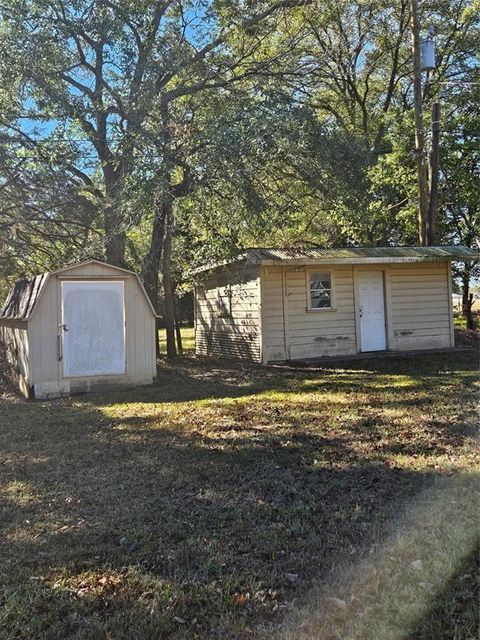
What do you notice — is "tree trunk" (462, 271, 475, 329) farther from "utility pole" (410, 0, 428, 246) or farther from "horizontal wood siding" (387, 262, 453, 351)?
"horizontal wood siding" (387, 262, 453, 351)

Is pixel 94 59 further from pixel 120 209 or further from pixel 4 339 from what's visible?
pixel 4 339

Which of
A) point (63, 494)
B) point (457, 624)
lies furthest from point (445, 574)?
point (63, 494)

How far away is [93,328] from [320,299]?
5782 mm

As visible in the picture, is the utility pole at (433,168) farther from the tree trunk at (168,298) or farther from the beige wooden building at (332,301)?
the tree trunk at (168,298)

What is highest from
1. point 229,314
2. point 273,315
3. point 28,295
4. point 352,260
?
point 352,260

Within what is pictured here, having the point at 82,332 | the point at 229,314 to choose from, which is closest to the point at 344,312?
the point at 229,314

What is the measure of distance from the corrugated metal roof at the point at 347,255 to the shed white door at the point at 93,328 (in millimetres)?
3522

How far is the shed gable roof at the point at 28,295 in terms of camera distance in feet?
29.5

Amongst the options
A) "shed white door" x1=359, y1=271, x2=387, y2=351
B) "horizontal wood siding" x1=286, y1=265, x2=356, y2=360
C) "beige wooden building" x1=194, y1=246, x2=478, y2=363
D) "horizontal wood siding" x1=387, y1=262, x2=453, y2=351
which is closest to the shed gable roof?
"beige wooden building" x1=194, y1=246, x2=478, y2=363

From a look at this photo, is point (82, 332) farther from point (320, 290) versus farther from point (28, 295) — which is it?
point (320, 290)

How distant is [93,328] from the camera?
9.36m

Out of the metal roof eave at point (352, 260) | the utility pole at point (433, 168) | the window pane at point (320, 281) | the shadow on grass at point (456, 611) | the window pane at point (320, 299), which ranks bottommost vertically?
the shadow on grass at point (456, 611)

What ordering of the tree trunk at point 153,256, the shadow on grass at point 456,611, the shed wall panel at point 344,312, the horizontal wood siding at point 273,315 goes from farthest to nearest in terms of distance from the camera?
the tree trunk at point 153,256, the shed wall panel at point 344,312, the horizontal wood siding at point 273,315, the shadow on grass at point 456,611

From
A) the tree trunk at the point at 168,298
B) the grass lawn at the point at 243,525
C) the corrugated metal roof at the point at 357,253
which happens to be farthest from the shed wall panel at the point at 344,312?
the grass lawn at the point at 243,525
